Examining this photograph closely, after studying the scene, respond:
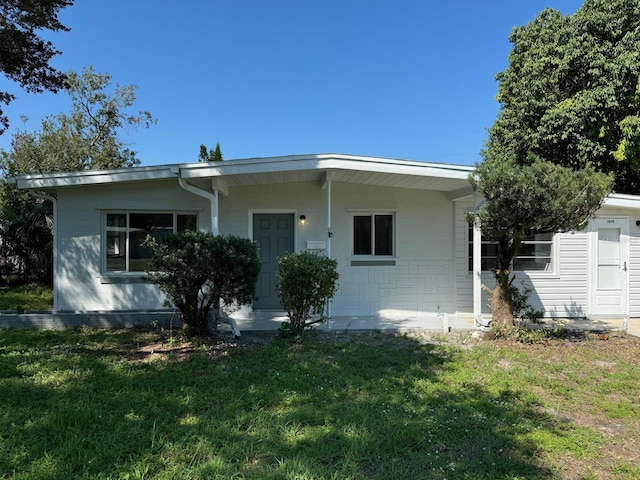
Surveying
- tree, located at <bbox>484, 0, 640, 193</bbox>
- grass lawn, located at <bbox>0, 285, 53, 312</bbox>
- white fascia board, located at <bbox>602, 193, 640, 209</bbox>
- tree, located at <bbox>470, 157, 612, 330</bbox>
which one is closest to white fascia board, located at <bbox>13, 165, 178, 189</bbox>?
grass lawn, located at <bbox>0, 285, 53, 312</bbox>

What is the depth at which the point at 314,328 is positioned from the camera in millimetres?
6613

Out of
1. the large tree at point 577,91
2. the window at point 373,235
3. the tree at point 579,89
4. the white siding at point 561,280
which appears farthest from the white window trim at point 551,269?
the tree at point 579,89

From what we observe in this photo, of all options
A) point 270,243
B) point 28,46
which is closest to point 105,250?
point 270,243

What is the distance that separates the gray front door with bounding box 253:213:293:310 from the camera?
830cm

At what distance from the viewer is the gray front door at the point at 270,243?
8305 mm

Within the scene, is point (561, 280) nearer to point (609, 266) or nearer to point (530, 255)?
point (530, 255)

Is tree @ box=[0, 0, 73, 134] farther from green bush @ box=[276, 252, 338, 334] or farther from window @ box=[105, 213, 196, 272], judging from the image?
green bush @ box=[276, 252, 338, 334]

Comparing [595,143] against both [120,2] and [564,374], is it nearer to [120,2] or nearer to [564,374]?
[564,374]

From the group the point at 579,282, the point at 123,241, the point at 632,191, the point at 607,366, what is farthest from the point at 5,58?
the point at 632,191

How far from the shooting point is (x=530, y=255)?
335 inches

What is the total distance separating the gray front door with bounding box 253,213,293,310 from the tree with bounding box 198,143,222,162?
13621 millimetres

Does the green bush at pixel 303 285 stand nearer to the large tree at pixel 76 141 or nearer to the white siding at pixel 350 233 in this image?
the white siding at pixel 350 233

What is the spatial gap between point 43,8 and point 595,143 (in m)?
15.1

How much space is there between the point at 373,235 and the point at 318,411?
17.4ft
